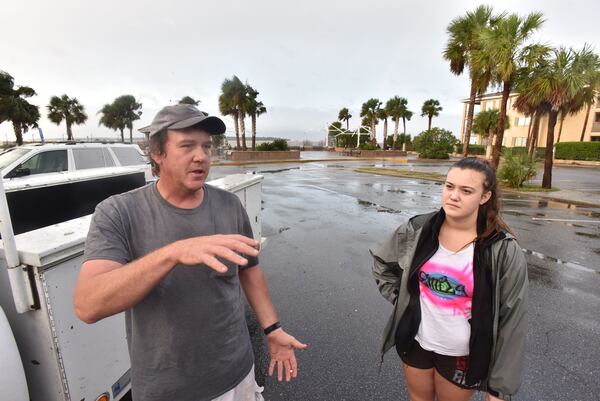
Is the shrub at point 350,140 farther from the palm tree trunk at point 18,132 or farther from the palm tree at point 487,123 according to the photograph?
the palm tree trunk at point 18,132

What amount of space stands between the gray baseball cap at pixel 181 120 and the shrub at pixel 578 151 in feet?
163

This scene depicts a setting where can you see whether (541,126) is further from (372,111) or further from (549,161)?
(549,161)

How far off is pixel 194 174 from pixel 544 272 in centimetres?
619

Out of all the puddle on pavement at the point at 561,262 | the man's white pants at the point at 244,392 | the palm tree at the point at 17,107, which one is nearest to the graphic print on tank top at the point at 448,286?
the man's white pants at the point at 244,392

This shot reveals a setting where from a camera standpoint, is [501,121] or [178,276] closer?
[178,276]

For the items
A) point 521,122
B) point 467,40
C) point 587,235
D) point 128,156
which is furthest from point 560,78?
point 521,122

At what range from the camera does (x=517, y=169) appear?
49.4 feet

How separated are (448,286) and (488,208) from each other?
22.6 inches

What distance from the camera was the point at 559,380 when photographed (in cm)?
276

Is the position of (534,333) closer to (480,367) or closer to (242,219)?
(480,367)

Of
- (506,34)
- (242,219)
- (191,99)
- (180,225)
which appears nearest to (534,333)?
(242,219)

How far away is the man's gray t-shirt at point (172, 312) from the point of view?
51.9 inches

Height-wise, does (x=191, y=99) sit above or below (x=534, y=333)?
above

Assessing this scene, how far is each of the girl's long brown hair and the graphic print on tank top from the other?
0.73 feet
